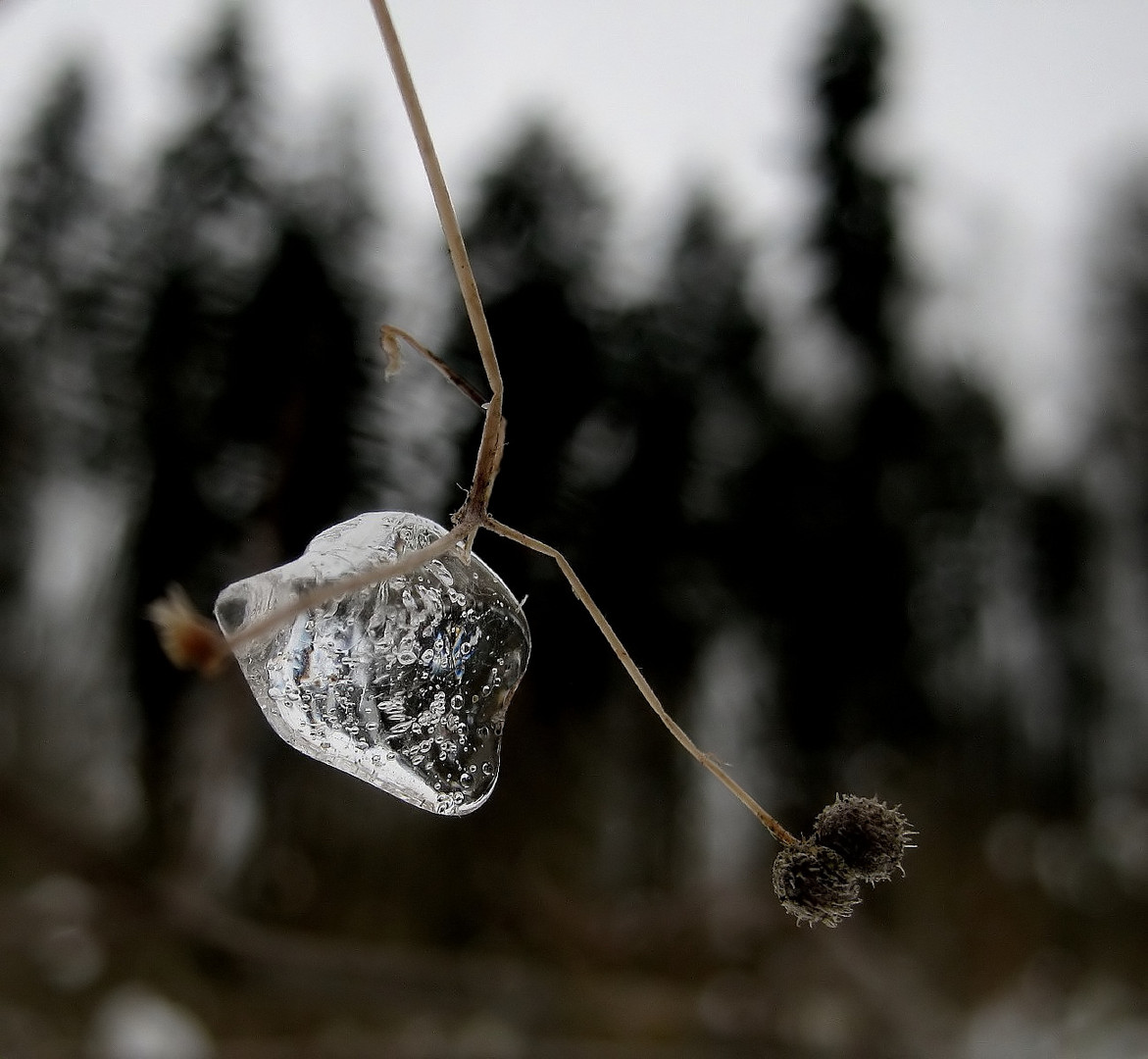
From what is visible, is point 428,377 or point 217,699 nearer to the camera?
point 428,377

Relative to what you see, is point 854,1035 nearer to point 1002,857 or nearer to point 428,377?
point 1002,857

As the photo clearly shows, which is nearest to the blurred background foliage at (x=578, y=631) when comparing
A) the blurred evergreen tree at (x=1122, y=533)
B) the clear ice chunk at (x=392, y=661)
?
the blurred evergreen tree at (x=1122, y=533)

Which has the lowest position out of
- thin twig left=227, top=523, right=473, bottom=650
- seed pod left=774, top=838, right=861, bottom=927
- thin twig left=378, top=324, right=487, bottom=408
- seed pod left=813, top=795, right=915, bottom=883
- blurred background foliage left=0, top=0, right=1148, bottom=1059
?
blurred background foliage left=0, top=0, right=1148, bottom=1059

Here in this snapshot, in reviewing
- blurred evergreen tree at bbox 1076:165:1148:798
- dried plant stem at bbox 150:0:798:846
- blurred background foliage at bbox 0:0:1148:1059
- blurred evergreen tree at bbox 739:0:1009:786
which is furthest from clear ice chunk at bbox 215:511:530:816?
blurred evergreen tree at bbox 1076:165:1148:798

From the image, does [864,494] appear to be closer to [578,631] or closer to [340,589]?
[578,631]

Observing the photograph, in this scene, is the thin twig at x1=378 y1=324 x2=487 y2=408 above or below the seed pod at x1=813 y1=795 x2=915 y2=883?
above

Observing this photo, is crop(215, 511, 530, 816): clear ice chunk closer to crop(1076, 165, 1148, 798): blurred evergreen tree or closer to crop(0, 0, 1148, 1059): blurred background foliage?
crop(0, 0, 1148, 1059): blurred background foliage

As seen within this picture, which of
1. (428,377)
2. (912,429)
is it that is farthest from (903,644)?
(428,377)
